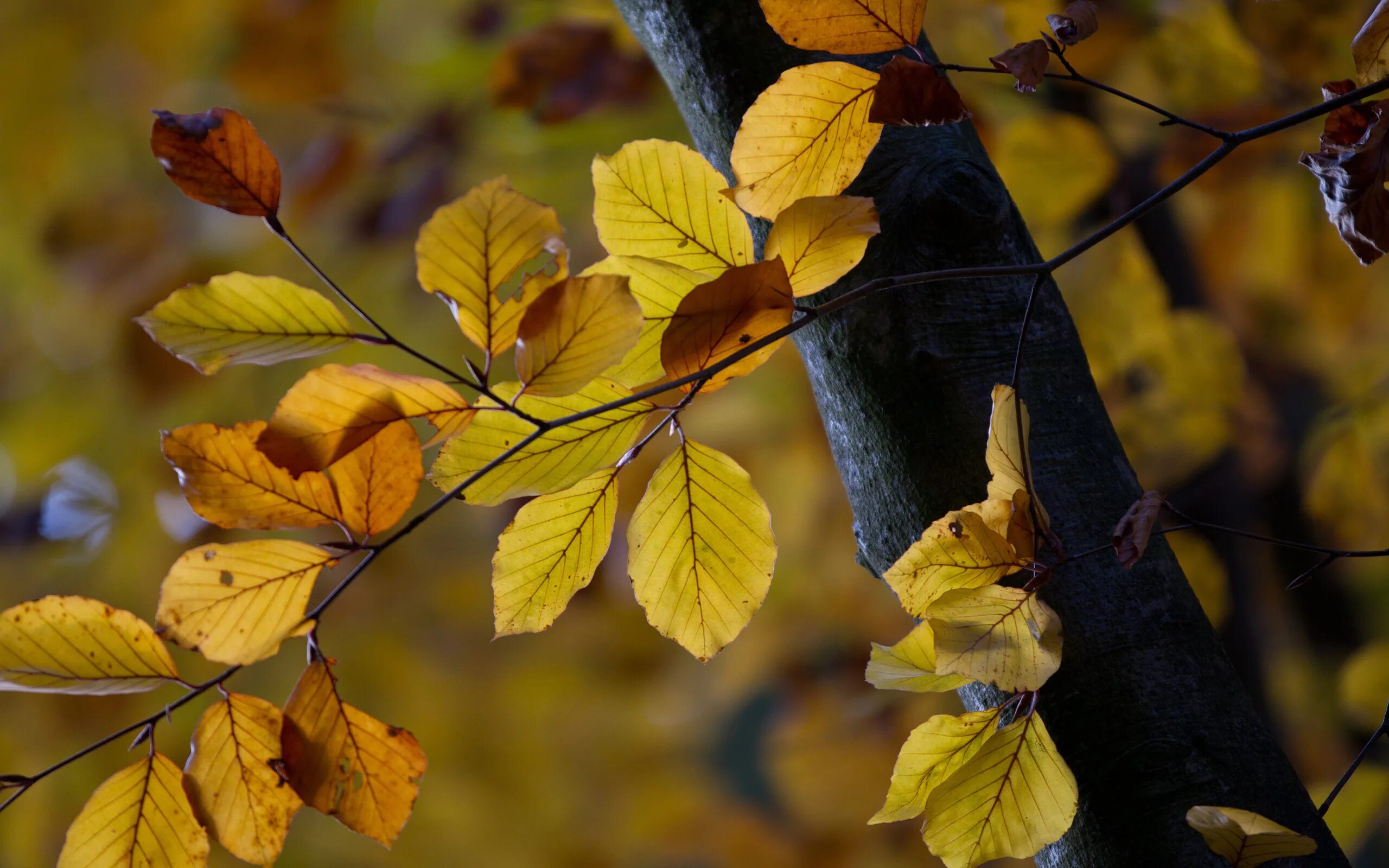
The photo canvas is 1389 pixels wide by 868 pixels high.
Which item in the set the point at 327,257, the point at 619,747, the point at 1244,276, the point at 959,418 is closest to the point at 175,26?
the point at 327,257

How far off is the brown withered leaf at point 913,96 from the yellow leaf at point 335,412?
0.54ft

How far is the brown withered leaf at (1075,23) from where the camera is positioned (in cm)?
28

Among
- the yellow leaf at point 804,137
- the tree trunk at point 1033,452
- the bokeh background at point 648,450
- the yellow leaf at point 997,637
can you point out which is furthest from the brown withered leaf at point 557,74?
the yellow leaf at point 997,637

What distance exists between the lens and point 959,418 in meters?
0.34

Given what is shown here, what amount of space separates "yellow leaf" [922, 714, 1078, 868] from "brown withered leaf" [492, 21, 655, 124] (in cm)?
90

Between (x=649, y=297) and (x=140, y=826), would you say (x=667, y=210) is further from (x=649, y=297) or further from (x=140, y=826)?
(x=140, y=826)

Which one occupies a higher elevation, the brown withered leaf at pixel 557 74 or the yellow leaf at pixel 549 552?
the brown withered leaf at pixel 557 74

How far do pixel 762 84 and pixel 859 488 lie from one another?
0.58 ft

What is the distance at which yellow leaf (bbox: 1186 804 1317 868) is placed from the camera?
25 centimetres

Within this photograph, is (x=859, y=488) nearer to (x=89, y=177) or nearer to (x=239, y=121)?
(x=239, y=121)

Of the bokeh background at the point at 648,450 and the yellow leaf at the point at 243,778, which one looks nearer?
the yellow leaf at the point at 243,778

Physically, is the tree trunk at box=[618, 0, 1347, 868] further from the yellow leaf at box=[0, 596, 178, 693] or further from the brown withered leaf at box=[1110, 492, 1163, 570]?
the yellow leaf at box=[0, 596, 178, 693]

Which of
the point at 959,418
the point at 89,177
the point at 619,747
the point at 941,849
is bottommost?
the point at 619,747

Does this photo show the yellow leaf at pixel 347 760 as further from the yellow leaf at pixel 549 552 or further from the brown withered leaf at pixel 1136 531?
the brown withered leaf at pixel 1136 531
